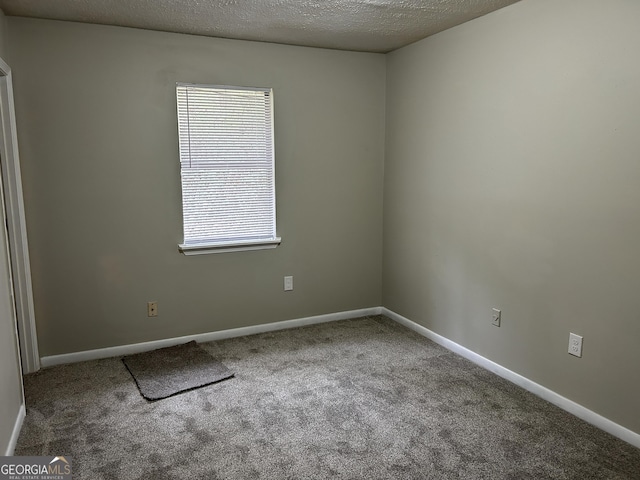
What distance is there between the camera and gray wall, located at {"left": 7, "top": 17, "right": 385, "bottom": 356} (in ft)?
10.2

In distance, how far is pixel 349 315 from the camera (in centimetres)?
426

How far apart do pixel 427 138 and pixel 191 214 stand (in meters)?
1.88

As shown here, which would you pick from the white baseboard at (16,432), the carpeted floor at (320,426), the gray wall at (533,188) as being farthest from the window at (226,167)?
the white baseboard at (16,432)

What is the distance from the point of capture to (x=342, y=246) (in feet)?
13.5

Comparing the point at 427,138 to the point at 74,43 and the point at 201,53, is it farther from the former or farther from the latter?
the point at 74,43

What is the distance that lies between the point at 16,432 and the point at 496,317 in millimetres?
2825

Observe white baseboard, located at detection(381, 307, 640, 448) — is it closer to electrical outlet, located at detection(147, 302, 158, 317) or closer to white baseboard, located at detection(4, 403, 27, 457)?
electrical outlet, located at detection(147, 302, 158, 317)

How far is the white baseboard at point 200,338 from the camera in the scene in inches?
131

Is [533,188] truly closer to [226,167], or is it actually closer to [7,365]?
[226,167]

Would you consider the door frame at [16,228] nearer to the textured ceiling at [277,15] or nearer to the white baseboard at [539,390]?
Answer: the textured ceiling at [277,15]

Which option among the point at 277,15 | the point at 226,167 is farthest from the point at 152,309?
the point at 277,15

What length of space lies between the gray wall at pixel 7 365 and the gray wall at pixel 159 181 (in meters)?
0.77

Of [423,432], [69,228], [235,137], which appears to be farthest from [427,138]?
[69,228]

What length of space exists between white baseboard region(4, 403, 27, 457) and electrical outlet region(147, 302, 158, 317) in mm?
1054
